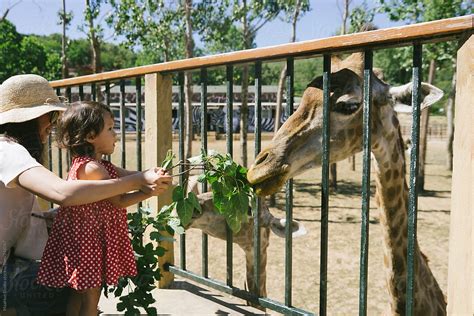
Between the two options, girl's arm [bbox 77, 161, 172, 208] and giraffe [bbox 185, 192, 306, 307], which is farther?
giraffe [bbox 185, 192, 306, 307]

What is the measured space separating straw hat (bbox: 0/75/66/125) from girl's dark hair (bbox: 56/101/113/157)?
0.08m

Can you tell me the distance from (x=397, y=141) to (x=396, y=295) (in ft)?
2.74

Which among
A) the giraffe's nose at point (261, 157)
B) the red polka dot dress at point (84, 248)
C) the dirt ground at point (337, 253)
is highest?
the giraffe's nose at point (261, 157)

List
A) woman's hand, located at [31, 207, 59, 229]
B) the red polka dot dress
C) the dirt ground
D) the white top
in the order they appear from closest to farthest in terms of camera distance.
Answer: the white top < the red polka dot dress < woman's hand, located at [31, 207, 59, 229] < the dirt ground

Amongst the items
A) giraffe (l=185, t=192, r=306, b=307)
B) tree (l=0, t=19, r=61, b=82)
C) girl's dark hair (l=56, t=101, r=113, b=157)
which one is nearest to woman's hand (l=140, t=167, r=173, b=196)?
girl's dark hair (l=56, t=101, r=113, b=157)

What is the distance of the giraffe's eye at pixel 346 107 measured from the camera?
260 cm

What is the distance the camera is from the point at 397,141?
291cm

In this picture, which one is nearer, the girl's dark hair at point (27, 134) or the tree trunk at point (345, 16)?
the girl's dark hair at point (27, 134)

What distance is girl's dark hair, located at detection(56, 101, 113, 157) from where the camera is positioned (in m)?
2.25

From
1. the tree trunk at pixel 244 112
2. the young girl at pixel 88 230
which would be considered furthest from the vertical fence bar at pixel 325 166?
the tree trunk at pixel 244 112

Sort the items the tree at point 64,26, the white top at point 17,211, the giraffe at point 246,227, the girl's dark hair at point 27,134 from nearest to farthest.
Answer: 1. the white top at point 17,211
2. the girl's dark hair at point 27,134
3. the giraffe at point 246,227
4. the tree at point 64,26

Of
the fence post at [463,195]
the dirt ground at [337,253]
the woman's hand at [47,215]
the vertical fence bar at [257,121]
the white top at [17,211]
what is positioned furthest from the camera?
the dirt ground at [337,253]

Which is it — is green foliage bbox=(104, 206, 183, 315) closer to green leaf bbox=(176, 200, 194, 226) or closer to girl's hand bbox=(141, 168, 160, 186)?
green leaf bbox=(176, 200, 194, 226)

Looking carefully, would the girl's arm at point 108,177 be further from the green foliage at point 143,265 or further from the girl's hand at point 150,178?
the green foliage at point 143,265
